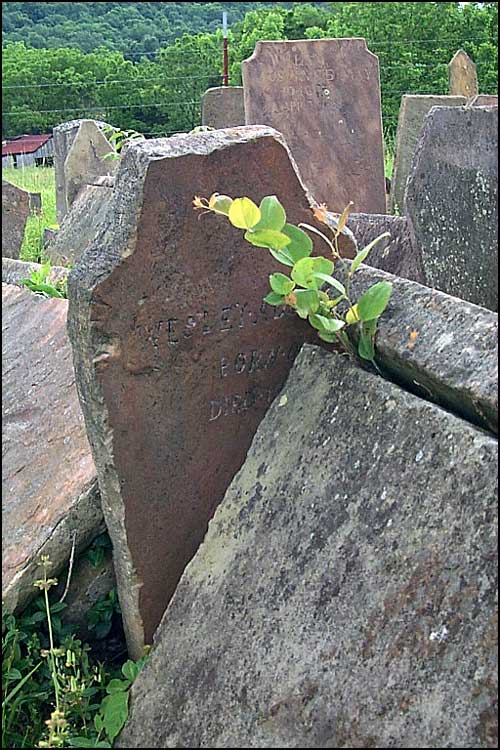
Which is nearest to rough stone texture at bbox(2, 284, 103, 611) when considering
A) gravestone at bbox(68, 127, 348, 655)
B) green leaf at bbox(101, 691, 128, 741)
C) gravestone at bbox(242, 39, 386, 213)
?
gravestone at bbox(68, 127, 348, 655)

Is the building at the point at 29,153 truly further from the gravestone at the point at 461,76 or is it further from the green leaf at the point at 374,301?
the green leaf at the point at 374,301

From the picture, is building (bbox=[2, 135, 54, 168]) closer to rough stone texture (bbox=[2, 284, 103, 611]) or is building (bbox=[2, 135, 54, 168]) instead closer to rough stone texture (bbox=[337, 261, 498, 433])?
rough stone texture (bbox=[2, 284, 103, 611])

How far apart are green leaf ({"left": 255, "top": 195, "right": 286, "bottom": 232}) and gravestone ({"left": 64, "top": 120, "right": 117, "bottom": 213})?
215 inches

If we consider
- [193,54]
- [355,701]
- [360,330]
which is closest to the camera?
[355,701]

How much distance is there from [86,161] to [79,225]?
1508 mm

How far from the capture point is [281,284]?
214 centimetres

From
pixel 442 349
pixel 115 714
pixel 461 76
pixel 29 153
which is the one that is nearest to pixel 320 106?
pixel 442 349

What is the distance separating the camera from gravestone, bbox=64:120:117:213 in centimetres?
750

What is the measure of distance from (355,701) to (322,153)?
477 centimetres

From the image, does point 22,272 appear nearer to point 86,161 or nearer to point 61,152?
point 86,161

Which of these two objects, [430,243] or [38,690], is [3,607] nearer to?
[38,690]

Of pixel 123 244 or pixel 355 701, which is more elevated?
pixel 123 244

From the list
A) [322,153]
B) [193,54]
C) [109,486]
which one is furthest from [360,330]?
[193,54]

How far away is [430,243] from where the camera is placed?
8.77 ft
